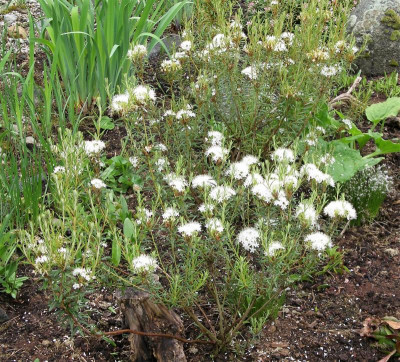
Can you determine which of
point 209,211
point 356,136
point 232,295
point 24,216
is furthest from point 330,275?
point 24,216

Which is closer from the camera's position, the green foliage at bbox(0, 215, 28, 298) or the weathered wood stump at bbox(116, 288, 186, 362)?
the weathered wood stump at bbox(116, 288, 186, 362)

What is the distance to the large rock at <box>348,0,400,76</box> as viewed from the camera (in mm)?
4734

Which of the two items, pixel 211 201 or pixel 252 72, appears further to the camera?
pixel 252 72

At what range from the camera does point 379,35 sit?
4.75m

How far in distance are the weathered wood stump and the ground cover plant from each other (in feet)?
0.17

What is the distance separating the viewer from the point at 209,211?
5.94 ft

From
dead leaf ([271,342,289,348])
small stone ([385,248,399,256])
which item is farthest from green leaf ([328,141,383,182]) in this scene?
dead leaf ([271,342,289,348])

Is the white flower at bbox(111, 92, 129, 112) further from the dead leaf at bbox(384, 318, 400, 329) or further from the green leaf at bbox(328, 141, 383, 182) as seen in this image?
the dead leaf at bbox(384, 318, 400, 329)

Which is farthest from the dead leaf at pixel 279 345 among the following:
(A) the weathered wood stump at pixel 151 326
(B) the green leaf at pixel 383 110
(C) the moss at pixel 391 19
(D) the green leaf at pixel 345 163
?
(C) the moss at pixel 391 19

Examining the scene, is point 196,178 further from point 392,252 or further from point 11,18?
point 11,18

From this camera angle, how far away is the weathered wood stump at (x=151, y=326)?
7.18ft

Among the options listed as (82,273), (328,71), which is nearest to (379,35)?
(328,71)

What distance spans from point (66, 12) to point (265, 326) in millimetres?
2380

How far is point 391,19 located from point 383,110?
1515 mm
